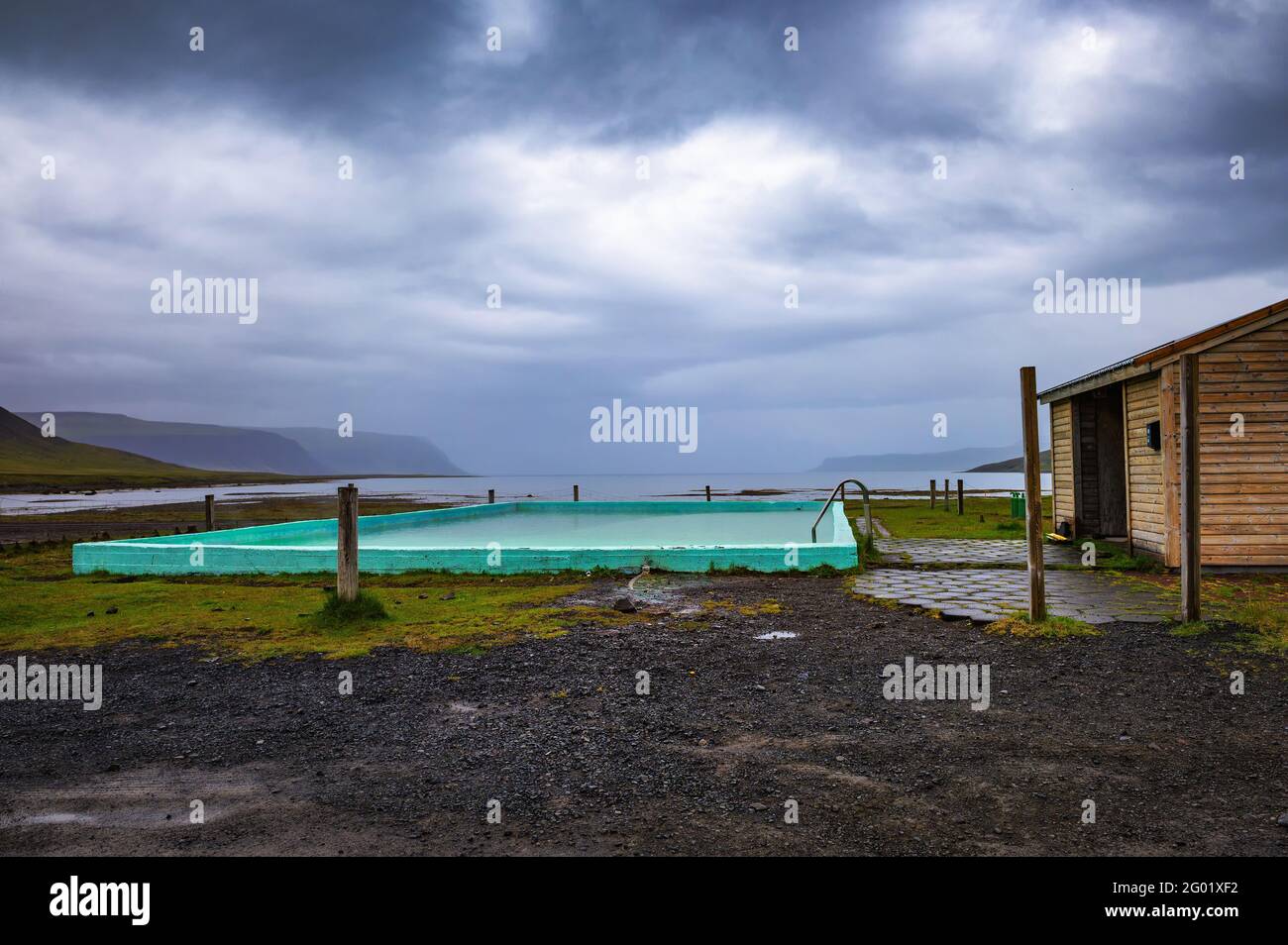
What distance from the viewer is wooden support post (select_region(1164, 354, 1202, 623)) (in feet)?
23.5

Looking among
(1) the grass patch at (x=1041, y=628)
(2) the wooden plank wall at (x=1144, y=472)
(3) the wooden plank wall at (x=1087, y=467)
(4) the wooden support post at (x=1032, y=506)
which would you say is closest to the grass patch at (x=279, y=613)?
(1) the grass patch at (x=1041, y=628)

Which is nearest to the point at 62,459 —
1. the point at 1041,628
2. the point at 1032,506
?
the point at 1032,506

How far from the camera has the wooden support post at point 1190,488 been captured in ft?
23.5

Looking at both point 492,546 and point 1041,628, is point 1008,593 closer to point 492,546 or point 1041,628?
point 1041,628

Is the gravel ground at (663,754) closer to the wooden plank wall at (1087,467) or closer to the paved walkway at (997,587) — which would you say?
the paved walkway at (997,587)

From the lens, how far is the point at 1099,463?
15180mm

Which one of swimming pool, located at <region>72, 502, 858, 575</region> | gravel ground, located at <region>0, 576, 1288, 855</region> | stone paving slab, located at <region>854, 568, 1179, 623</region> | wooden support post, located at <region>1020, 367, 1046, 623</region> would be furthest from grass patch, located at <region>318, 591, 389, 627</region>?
wooden support post, located at <region>1020, 367, 1046, 623</region>

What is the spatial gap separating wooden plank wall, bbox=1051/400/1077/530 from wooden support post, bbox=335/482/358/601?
524 inches

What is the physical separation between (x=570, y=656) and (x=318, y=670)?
2061 mm

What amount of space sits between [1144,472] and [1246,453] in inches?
58.1

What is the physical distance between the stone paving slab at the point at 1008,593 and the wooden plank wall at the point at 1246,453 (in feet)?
6.44

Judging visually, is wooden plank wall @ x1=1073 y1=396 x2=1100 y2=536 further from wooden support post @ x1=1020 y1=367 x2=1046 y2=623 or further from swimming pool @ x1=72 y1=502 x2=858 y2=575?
wooden support post @ x1=1020 y1=367 x2=1046 y2=623

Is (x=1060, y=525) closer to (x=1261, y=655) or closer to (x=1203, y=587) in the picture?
(x=1203, y=587)

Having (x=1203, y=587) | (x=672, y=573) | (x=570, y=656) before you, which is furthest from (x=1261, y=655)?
(x=672, y=573)
